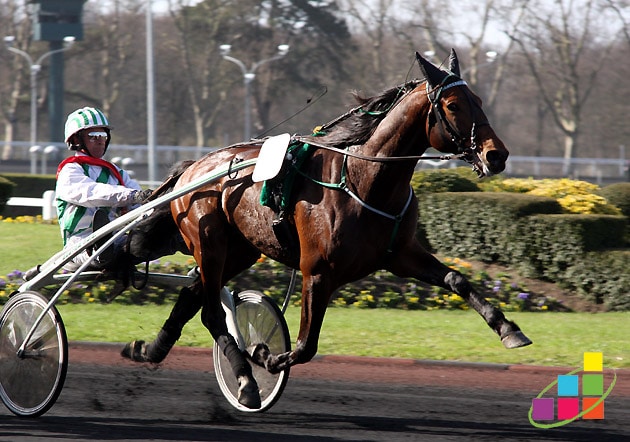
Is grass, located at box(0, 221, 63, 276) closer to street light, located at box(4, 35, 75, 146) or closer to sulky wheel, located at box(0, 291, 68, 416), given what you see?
sulky wheel, located at box(0, 291, 68, 416)

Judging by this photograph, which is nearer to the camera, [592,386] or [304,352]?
[304,352]

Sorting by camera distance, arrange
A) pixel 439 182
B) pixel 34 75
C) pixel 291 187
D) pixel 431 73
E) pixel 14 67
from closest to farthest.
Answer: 1. pixel 431 73
2. pixel 291 187
3. pixel 439 182
4. pixel 34 75
5. pixel 14 67

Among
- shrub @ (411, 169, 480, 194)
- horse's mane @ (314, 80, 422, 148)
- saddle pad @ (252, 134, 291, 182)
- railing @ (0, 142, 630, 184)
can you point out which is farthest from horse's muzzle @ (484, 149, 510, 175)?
railing @ (0, 142, 630, 184)

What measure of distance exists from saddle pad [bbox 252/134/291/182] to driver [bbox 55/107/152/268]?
2.97 feet

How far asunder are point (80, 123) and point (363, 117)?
5.53ft

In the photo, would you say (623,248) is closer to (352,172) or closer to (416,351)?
(416,351)

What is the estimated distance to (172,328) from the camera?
5.79 m

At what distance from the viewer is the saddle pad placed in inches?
197

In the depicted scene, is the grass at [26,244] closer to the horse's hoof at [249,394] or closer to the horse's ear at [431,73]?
the horse's hoof at [249,394]

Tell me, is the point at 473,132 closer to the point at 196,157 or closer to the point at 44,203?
the point at 44,203

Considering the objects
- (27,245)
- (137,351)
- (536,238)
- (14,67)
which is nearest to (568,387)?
(137,351)

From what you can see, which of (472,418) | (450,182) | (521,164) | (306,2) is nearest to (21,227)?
(450,182)

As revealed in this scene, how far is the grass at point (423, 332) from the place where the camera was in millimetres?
7309

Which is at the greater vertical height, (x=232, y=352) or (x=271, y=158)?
(x=271, y=158)
